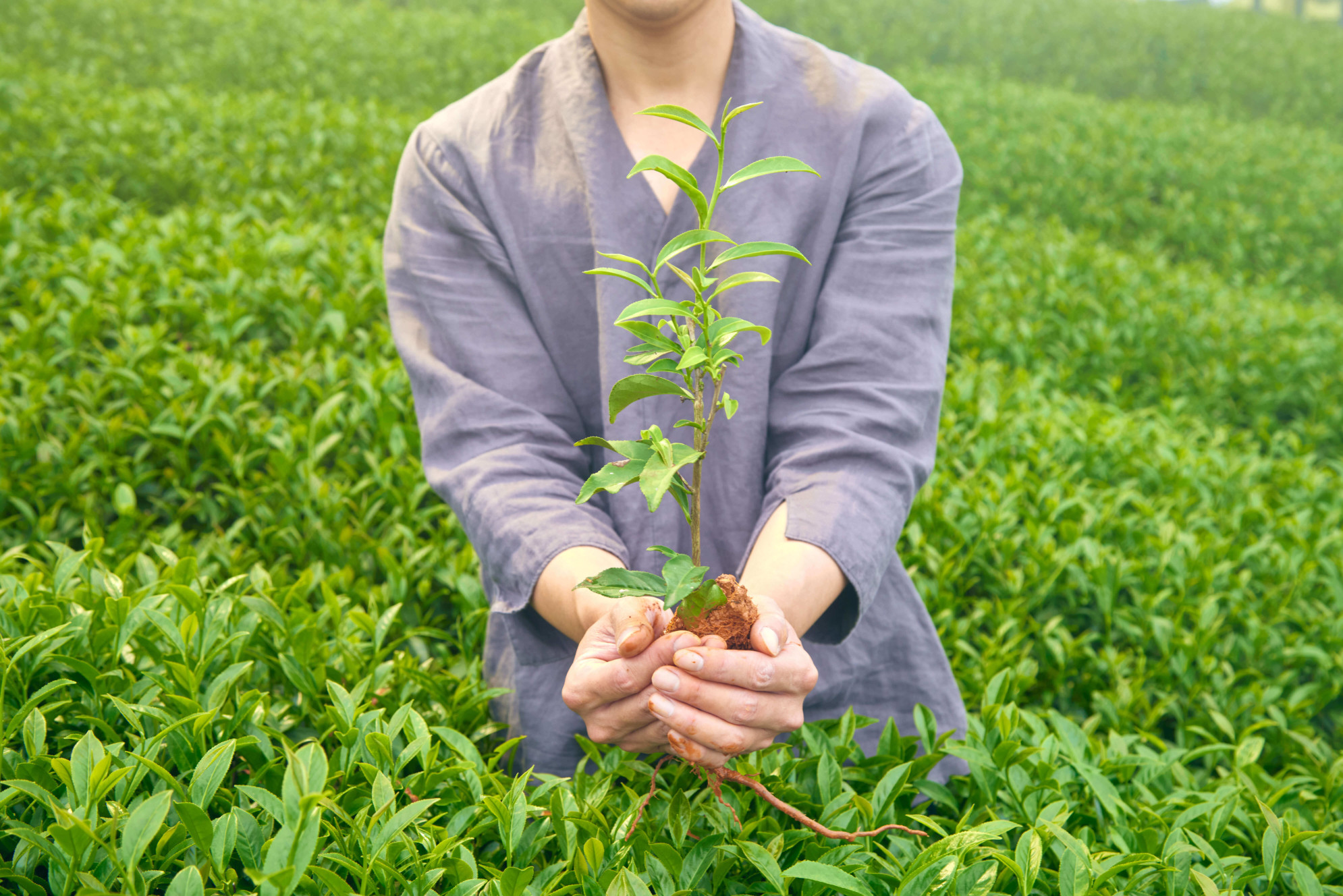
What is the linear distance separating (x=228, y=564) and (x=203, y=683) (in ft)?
2.71

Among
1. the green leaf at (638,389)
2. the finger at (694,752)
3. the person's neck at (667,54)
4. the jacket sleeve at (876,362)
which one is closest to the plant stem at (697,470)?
the green leaf at (638,389)

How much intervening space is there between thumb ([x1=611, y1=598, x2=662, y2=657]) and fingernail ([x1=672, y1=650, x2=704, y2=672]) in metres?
0.06

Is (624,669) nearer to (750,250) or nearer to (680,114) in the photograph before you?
(750,250)

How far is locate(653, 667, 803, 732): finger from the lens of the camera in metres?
1.02

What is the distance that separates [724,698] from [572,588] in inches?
11.7

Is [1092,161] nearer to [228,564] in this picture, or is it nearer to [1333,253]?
[1333,253]

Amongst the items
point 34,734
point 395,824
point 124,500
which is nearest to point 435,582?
point 124,500

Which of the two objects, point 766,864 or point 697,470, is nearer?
point 697,470

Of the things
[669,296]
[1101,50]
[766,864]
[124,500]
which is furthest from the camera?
[1101,50]

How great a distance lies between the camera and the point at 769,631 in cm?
103

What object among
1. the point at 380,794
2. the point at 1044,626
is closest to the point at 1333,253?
the point at 1044,626

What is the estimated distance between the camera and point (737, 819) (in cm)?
124

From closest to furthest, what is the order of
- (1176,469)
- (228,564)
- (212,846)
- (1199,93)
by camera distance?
(212,846), (228,564), (1176,469), (1199,93)

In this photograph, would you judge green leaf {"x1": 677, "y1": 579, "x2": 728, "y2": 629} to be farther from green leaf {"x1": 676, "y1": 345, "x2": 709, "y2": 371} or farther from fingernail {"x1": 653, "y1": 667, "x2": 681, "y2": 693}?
green leaf {"x1": 676, "y1": 345, "x2": 709, "y2": 371}
